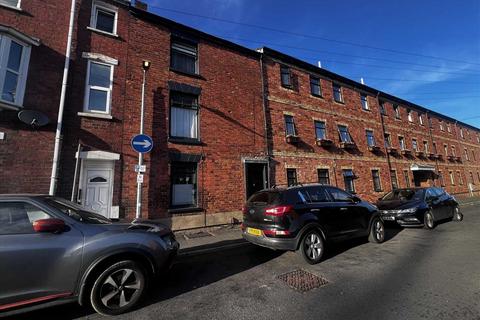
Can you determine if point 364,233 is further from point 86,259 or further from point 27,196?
point 27,196

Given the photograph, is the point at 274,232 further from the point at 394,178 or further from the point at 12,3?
the point at 394,178

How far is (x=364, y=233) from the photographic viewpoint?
6590 mm

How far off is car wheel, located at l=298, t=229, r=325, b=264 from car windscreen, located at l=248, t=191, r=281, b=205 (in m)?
1.02

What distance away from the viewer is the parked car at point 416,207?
879 cm

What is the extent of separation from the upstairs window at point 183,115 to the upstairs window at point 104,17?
344 cm

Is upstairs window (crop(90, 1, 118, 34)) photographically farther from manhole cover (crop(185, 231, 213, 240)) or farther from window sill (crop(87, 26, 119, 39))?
manhole cover (crop(185, 231, 213, 240))

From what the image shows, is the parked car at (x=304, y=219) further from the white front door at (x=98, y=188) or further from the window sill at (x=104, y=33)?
the window sill at (x=104, y=33)

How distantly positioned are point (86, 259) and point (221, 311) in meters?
2.01

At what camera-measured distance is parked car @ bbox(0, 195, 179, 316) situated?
290cm

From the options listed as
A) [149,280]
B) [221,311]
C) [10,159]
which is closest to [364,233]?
[221,311]

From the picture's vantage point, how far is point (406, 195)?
32.5ft

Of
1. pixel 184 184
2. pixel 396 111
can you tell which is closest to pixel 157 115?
pixel 184 184

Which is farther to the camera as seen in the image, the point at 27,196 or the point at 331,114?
the point at 331,114

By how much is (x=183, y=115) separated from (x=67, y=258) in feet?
25.9
